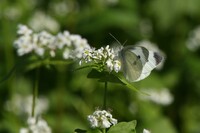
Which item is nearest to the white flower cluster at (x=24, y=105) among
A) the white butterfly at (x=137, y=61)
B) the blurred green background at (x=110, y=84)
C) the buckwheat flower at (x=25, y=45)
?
the blurred green background at (x=110, y=84)

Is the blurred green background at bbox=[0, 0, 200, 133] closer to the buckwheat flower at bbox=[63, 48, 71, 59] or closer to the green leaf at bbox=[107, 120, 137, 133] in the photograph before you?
the buckwheat flower at bbox=[63, 48, 71, 59]

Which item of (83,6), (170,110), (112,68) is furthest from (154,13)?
(112,68)

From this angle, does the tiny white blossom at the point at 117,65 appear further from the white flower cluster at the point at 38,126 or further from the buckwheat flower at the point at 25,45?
the buckwheat flower at the point at 25,45

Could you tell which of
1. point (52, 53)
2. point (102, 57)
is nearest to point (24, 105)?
point (52, 53)

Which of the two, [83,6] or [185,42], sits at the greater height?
[83,6]

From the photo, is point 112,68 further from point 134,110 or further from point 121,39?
point 121,39

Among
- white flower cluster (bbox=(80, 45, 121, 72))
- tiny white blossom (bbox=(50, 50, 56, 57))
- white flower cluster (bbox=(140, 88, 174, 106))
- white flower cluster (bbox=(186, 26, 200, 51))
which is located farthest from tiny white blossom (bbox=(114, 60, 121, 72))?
white flower cluster (bbox=(186, 26, 200, 51))
